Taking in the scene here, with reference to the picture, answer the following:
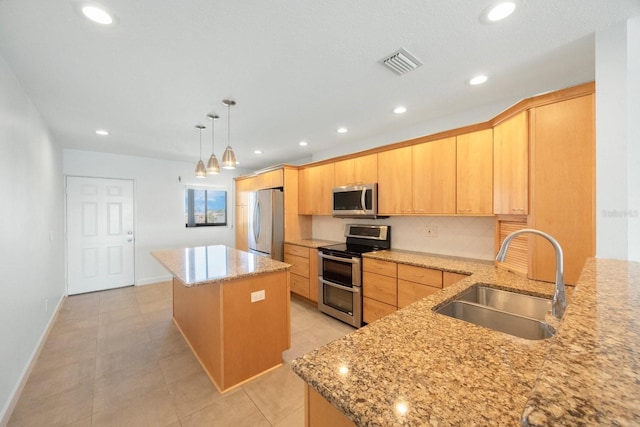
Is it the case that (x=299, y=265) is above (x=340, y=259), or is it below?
below

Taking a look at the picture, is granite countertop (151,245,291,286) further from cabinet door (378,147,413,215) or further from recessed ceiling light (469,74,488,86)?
recessed ceiling light (469,74,488,86)

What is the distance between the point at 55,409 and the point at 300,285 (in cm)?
271

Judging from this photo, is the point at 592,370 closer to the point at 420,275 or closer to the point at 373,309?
the point at 420,275

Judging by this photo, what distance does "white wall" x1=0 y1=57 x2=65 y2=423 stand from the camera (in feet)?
6.00

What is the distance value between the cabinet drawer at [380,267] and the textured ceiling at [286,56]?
1.68 metres

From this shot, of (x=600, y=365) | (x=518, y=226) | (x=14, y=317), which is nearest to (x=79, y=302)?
(x=14, y=317)

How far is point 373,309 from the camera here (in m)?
3.01

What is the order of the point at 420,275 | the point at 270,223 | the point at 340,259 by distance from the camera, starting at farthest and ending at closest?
the point at 270,223, the point at 340,259, the point at 420,275

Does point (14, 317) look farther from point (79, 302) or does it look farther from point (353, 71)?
point (353, 71)

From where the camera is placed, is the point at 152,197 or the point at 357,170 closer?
the point at 357,170

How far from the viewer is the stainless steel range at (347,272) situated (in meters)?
3.15

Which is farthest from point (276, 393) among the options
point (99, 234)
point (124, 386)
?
point (99, 234)

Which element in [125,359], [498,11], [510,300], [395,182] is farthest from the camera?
[395,182]

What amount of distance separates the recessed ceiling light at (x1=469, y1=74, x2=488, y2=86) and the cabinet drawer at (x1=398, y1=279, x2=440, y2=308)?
187 cm
